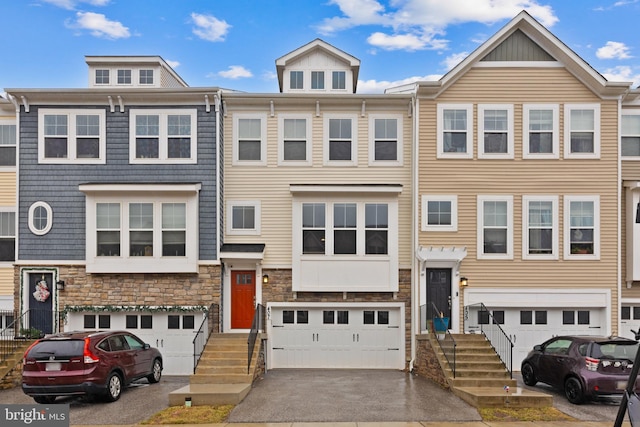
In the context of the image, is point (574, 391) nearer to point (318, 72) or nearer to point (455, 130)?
point (455, 130)

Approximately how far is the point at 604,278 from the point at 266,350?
10.7 meters

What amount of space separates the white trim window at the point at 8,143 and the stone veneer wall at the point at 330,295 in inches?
356

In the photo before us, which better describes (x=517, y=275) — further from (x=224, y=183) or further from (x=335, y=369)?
(x=224, y=183)

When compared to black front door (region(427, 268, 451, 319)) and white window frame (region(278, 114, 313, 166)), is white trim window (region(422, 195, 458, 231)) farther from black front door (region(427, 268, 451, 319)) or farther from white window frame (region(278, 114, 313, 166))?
white window frame (region(278, 114, 313, 166))

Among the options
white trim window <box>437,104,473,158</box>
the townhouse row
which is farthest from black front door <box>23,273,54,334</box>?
white trim window <box>437,104,473,158</box>

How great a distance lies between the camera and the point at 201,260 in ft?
58.2

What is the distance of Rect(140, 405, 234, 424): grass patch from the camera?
11.4 metres

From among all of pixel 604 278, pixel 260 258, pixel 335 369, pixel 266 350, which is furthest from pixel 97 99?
pixel 604 278

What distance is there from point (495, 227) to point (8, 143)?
1587 cm

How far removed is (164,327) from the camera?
18.0 metres

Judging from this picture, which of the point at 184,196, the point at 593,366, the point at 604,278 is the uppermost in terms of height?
the point at 184,196

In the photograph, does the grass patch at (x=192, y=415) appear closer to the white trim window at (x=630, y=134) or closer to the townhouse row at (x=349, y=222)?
the townhouse row at (x=349, y=222)

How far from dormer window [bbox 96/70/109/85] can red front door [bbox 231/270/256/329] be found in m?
8.26

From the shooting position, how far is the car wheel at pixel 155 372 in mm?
15203
